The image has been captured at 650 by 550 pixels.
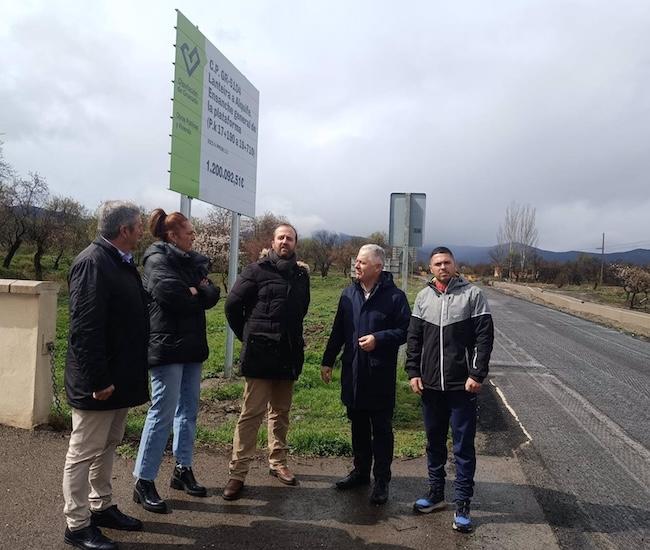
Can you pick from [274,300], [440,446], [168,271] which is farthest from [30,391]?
[440,446]

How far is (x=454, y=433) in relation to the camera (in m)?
3.94

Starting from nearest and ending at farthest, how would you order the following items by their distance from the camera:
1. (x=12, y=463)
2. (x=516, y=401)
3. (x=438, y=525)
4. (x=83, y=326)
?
(x=83, y=326)
(x=438, y=525)
(x=12, y=463)
(x=516, y=401)

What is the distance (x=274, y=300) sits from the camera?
4148 millimetres

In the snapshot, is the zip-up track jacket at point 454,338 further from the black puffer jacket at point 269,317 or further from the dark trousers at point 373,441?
the black puffer jacket at point 269,317

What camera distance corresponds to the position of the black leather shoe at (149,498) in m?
3.70

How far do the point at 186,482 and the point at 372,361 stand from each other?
168 cm

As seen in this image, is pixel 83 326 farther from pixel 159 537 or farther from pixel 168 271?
pixel 159 537

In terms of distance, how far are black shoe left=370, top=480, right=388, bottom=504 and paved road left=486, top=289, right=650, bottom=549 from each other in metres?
1.16

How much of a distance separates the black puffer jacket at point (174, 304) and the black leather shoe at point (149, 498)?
840 mm

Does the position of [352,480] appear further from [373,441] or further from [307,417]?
[307,417]

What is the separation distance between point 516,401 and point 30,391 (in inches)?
237

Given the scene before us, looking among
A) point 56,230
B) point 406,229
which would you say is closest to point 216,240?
point 56,230

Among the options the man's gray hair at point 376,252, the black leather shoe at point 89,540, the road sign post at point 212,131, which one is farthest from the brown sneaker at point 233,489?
the road sign post at point 212,131

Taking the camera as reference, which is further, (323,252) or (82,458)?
(323,252)
